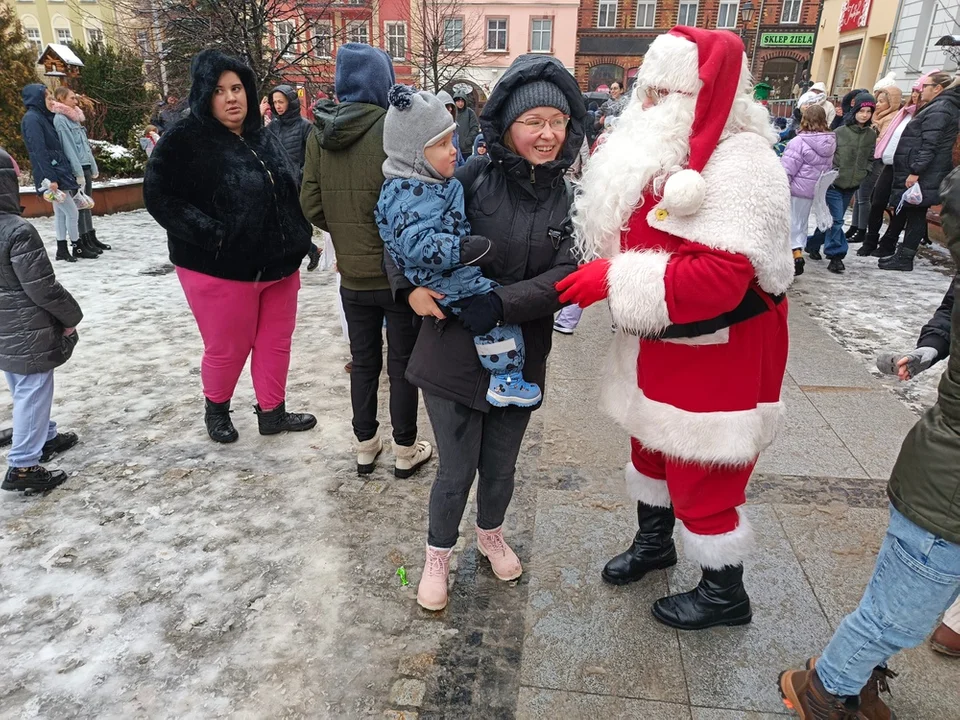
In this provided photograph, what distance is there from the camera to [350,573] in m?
2.56

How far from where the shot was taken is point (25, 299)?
298 centimetres

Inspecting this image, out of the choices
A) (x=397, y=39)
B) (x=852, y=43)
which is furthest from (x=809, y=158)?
(x=397, y=39)

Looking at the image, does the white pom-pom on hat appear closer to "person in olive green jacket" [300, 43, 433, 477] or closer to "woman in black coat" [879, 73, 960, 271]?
"person in olive green jacket" [300, 43, 433, 477]

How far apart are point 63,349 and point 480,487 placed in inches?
88.2

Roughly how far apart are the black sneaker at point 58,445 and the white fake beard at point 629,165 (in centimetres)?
311

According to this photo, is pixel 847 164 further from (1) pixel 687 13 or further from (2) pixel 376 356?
(1) pixel 687 13

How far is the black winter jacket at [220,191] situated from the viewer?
3020 millimetres

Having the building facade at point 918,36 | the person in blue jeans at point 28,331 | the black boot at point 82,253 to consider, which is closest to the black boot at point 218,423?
the person in blue jeans at point 28,331

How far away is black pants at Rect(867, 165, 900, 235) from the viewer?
7719mm

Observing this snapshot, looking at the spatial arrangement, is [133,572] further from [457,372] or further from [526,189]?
[526,189]

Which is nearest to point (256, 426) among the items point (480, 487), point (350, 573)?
point (350, 573)

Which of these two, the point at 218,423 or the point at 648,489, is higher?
the point at 648,489

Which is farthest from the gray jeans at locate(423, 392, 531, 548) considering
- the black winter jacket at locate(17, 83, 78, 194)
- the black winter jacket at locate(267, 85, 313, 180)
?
the black winter jacket at locate(17, 83, 78, 194)

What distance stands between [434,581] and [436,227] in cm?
133
